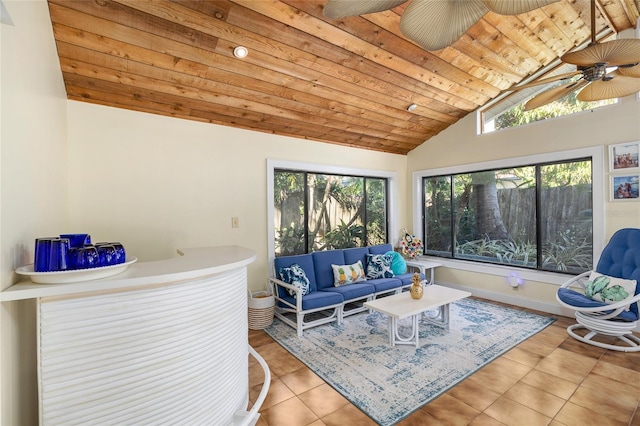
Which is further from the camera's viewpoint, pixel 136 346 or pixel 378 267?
pixel 378 267

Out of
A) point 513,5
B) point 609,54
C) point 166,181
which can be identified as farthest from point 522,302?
point 166,181

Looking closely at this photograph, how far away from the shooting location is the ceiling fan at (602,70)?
76.5 inches

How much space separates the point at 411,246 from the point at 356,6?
14.6 ft

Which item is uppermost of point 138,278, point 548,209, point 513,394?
point 548,209

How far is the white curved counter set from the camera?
1063 millimetres

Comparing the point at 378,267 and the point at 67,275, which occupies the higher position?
the point at 67,275

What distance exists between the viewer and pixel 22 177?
123 centimetres

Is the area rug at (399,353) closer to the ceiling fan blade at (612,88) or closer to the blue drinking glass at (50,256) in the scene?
the blue drinking glass at (50,256)

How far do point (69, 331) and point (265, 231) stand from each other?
296 cm

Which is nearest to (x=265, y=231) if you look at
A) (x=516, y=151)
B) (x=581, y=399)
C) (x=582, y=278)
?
(x=581, y=399)

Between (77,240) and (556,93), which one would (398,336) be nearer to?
(556,93)

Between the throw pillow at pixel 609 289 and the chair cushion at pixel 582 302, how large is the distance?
0.25ft

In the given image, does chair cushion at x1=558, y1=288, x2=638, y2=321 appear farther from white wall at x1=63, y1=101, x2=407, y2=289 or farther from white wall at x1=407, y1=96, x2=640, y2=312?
white wall at x1=63, y1=101, x2=407, y2=289

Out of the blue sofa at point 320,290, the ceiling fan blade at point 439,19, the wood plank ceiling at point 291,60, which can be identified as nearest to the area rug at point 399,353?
the blue sofa at point 320,290
